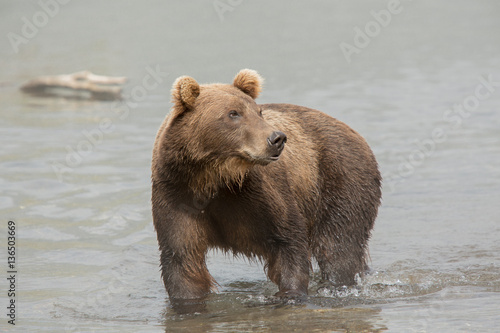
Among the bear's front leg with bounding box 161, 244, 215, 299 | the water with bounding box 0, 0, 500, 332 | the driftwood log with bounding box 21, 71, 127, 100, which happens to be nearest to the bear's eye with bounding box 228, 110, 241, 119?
the bear's front leg with bounding box 161, 244, 215, 299

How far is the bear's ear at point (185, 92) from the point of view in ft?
21.5

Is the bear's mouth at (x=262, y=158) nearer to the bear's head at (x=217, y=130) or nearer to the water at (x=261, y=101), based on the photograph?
the bear's head at (x=217, y=130)

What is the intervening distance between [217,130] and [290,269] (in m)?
1.55

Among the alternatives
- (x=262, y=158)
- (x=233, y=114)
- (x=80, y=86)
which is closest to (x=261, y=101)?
(x=80, y=86)

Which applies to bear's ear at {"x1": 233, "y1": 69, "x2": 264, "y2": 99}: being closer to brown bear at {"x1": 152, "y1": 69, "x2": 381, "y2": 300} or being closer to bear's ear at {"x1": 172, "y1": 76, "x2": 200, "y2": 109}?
brown bear at {"x1": 152, "y1": 69, "x2": 381, "y2": 300}

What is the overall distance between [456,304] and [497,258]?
2.06 m

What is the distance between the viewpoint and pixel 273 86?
1945 centimetres

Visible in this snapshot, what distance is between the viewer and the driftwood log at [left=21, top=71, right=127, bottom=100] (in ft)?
58.1

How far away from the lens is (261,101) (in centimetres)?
1767

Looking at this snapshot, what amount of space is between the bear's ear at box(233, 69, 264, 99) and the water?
1979mm

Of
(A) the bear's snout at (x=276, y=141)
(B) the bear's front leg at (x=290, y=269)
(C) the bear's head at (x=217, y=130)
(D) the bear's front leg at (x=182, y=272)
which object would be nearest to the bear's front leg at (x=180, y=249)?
(D) the bear's front leg at (x=182, y=272)

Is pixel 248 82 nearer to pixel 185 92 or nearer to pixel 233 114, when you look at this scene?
pixel 233 114

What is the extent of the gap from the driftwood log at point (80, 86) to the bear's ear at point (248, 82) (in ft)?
36.5

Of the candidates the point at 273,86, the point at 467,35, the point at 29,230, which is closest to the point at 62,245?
the point at 29,230
